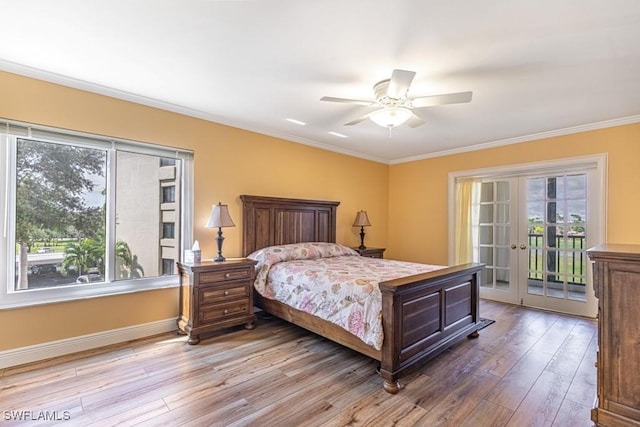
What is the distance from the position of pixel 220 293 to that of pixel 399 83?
103 inches

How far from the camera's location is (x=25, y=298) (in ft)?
8.50

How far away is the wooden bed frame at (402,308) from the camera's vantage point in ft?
7.48

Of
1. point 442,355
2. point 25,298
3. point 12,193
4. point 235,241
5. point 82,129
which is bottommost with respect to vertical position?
point 442,355

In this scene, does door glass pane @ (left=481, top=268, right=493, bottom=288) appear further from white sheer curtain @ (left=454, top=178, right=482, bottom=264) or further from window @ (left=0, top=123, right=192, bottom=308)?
window @ (left=0, top=123, right=192, bottom=308)

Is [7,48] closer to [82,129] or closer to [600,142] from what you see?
[82,129]

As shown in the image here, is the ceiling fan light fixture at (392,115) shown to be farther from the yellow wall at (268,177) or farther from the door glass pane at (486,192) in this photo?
the door glass pane at (486,192)

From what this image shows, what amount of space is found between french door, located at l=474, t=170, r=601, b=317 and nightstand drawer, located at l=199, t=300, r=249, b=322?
145 inches

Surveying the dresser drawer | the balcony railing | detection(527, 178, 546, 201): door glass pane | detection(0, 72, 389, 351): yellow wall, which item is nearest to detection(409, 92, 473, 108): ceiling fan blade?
detection(0, 72, 389, 351): yellow wall

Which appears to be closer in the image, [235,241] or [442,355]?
[442,355]

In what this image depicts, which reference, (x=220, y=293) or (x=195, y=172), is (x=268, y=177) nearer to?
(x=195, y=172)

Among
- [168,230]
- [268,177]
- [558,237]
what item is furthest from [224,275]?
[558,237]

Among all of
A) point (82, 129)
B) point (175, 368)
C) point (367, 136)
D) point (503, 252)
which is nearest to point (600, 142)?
point (503, 252)

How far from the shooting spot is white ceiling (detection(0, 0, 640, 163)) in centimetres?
180

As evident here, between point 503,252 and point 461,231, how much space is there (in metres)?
0.66
